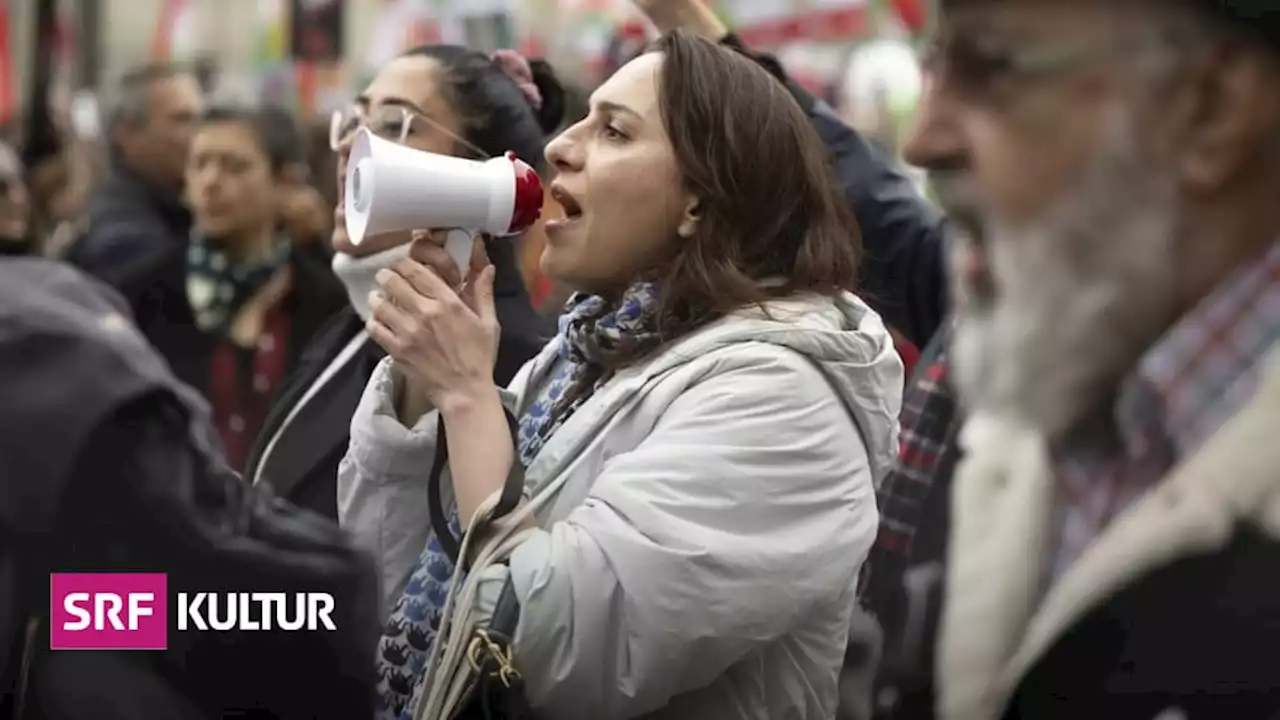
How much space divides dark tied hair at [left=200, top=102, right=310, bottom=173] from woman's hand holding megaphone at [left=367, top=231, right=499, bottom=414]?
1450 millimetres

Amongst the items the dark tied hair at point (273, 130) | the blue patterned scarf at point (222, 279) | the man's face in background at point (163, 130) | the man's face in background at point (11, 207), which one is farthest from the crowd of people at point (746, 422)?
the man's face in background at point (163, 130)

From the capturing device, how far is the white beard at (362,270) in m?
2.12

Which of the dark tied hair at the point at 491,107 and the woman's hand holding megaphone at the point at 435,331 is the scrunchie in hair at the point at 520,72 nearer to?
the dark tied hair at the point at 491,107

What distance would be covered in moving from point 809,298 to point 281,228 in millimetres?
1439

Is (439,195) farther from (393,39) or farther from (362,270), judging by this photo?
(393,39)

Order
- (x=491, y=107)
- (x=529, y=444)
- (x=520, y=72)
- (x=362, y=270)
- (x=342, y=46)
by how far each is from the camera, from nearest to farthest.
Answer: (x=529, y=444)
(x=362, y=270)
(x=491, y=107)
(x=520, y=72)
(x=342, y=46)

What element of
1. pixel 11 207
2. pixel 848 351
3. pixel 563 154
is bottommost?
pixel 11 207

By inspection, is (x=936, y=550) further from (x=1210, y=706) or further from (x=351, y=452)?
(x=351, y=452)

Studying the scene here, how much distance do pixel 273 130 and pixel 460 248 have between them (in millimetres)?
1572

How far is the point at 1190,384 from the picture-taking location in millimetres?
1324

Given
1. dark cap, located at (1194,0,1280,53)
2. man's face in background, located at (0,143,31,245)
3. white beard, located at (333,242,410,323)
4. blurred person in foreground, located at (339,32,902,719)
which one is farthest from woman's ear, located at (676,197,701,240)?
man's face in background, located at (0,143,31,245)

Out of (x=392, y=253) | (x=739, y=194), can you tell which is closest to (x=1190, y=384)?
(x=739, y=194)

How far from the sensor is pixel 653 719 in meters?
1.85

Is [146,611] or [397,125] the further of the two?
[397,125]
